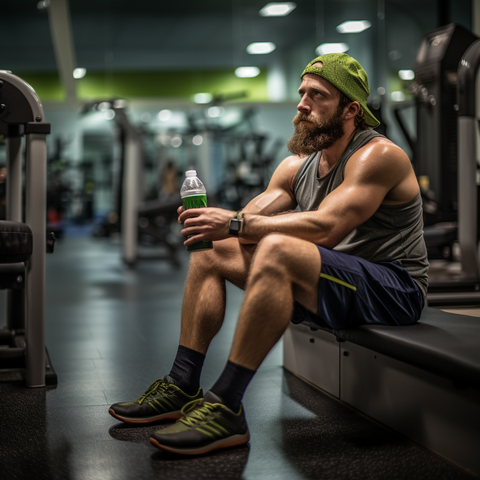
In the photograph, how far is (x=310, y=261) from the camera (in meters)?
1.43

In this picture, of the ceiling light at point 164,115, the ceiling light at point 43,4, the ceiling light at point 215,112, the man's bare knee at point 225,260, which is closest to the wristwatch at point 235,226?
the man's bare knee at point 225,260

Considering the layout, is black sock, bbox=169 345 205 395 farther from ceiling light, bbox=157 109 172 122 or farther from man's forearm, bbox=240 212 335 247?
ceiling light, bbox=157 109 172 122

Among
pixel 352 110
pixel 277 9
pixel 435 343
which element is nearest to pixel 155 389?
pixel 435 343

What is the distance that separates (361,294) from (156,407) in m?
0.63

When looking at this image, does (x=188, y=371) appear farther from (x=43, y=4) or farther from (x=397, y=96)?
(x=397, y=96)

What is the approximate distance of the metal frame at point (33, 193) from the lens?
1976mm

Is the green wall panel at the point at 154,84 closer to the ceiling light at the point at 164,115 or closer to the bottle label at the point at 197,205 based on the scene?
the ceiling light at the point at 164,115

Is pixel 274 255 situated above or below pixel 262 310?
above

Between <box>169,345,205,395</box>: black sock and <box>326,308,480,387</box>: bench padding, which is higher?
<box>326,308,480,387</box>: bench padding

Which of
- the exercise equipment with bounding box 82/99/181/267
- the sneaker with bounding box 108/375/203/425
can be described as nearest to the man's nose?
the sneaker with bounding box 108/375/203/425

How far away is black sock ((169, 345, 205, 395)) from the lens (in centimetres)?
163

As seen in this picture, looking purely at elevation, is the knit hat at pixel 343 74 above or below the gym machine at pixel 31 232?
above

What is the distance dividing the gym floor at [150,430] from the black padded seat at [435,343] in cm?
23

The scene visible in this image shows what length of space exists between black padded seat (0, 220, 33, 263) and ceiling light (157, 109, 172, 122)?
11125 millimetres
